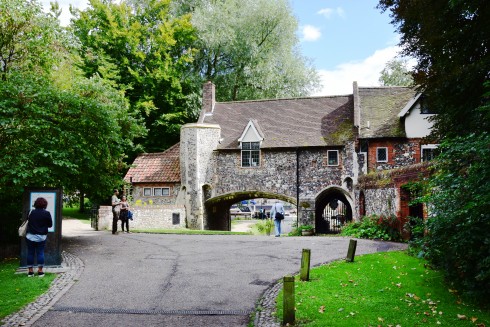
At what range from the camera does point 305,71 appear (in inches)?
1606

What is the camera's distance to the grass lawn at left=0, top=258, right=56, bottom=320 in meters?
8.95

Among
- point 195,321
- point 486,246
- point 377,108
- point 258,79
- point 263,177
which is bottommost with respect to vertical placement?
point 195,321

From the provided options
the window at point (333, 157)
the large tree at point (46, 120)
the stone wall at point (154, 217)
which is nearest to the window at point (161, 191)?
the stone wall at point (154, 217)

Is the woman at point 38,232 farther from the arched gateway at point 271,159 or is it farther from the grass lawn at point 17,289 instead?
the arched gateway at point 271,159

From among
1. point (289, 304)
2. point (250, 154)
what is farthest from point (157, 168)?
point (289, 304)

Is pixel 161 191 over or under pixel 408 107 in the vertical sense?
under

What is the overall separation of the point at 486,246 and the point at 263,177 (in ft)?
74.6

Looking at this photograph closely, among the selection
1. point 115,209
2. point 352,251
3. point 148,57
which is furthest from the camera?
point 148,57

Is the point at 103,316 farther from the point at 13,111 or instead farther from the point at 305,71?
the point at 305,71

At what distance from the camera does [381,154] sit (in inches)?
1125

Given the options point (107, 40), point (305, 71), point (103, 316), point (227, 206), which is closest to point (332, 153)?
point (227, 206)

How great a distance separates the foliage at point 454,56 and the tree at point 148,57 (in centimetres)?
2391

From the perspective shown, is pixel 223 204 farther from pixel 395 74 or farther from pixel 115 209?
pixel 395 74

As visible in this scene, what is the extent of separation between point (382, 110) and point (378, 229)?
474 inches
